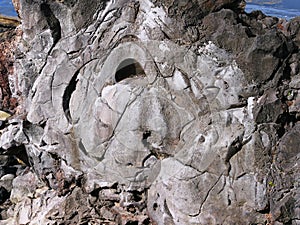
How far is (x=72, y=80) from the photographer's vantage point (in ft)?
8.87

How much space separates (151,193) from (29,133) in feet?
2.99

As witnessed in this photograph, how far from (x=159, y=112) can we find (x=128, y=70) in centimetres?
32

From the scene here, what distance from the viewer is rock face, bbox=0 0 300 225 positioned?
2.33 meters

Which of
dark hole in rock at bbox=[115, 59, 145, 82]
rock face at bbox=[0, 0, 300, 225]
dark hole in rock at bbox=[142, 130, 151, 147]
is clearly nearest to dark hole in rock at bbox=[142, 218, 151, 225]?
rock face at bbox=[0, 0, 300, 225]

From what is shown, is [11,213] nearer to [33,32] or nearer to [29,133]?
[29,133]

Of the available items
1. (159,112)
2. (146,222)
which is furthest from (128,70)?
(146,222)

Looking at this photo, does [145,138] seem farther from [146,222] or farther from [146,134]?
[146,222]

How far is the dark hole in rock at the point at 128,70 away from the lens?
256cm

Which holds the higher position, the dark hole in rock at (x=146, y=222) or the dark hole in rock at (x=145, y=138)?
the dark hole in rock at (x=145, y=138)

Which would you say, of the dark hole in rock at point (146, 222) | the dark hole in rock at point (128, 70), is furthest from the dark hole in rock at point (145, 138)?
the dark hole in rock at point (146, 222)

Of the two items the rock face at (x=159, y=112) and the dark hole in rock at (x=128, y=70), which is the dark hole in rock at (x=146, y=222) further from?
the dark hole in rock at (x=128, y=70)

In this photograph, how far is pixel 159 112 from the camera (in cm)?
251

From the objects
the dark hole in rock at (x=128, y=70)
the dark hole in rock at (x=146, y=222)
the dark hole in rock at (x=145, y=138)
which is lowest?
the dark hole in rock at (x=146, y=222)

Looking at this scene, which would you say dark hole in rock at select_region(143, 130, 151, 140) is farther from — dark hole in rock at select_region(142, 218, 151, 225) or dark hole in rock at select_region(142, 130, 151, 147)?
dark hole in rock at select_region(142, 218, 151, 225)
